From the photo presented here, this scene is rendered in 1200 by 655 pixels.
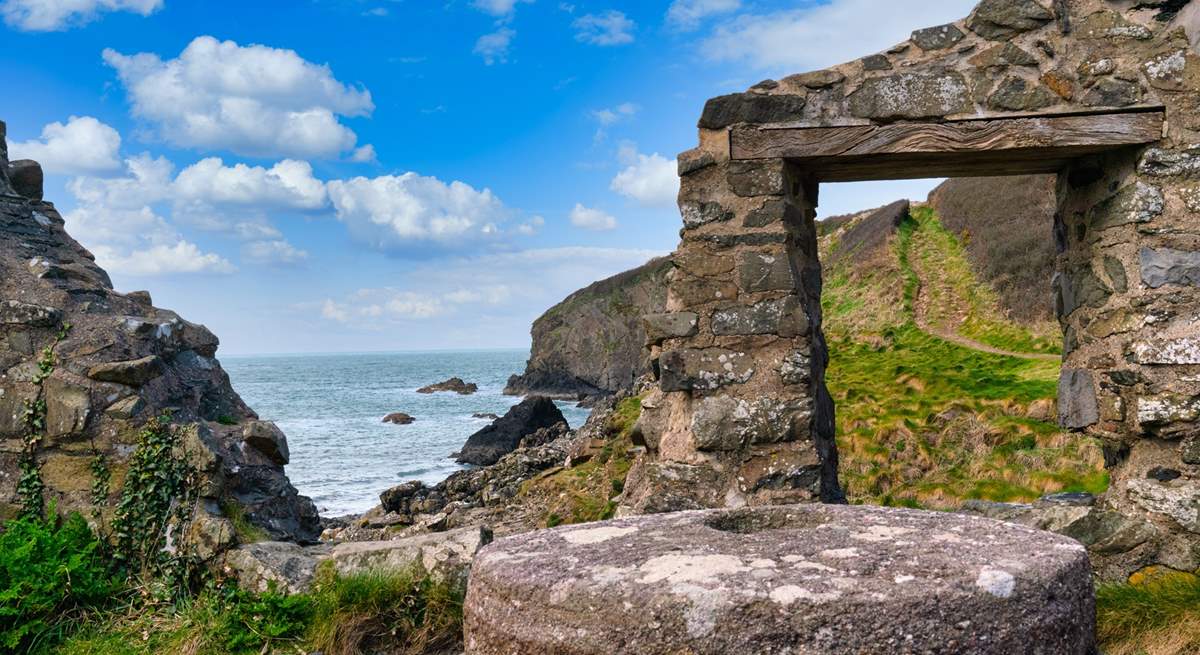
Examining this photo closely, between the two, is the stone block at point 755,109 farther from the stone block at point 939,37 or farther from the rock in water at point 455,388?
the rock in water at point 455,388

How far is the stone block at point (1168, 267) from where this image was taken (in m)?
4.84

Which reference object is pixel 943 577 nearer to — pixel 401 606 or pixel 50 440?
pixel 401 606

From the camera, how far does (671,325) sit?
5281 mm

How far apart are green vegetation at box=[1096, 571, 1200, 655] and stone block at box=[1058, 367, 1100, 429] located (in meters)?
1.04

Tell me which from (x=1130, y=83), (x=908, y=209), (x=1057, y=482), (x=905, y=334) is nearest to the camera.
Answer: (x=1130, y=83)

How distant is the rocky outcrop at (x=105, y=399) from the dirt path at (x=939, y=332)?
40.9ft

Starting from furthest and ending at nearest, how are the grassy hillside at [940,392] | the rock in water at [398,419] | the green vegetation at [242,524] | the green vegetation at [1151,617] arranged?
the rock in water at [398,419]
the grassy hillside at [940,392]
the green vegetation at [242,524]
the green vegetation at [1151,617]

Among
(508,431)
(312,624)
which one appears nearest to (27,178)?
(312,624)

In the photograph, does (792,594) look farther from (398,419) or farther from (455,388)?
(455,388)

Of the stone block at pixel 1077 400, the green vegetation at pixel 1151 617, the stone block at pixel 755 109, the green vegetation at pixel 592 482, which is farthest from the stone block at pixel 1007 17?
the green vegetation at pixel 592 482

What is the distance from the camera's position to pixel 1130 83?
4.96 meters

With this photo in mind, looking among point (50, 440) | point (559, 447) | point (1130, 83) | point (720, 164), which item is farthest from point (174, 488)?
point (559, 447)

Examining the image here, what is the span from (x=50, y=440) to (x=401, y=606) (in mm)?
2535

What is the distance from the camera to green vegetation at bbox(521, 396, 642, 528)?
9.80 metres
